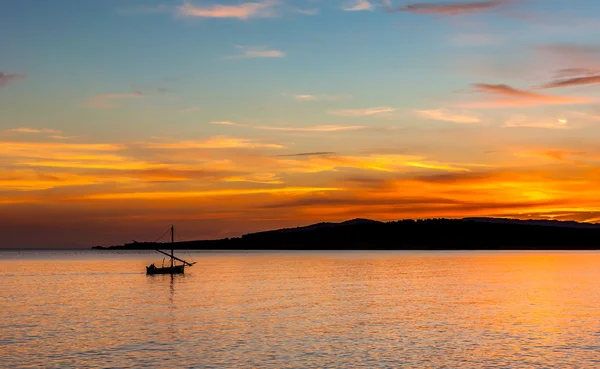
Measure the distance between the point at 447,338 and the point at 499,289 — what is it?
62.1 m

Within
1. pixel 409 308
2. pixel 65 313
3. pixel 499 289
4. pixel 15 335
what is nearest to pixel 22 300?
pixel 65 313

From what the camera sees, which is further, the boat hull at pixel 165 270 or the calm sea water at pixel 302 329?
the boat hull at pixel 165 270

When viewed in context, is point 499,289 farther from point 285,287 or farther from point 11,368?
point 11,368

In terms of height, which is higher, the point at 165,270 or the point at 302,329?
the point at 165,270

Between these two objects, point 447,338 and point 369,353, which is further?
point 447,338

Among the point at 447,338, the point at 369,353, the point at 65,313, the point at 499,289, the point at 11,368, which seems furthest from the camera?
the point at 499,289

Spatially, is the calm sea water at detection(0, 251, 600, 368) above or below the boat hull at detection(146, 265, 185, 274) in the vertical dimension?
below

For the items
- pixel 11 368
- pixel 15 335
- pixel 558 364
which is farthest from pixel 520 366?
pixel 15 335

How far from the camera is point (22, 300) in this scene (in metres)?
102

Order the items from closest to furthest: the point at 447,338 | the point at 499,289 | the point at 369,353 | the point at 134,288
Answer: the point at 369,353, the point at 447,338, the point at 499,289, the point at 134,288

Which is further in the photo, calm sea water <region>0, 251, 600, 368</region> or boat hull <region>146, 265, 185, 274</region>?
boat hull <region>146, 265, 185, 274</region>

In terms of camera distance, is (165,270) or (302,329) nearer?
(302,329)

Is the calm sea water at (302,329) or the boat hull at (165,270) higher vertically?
the boat hull at (165,270)

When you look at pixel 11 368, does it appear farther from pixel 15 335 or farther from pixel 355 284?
pixel 355 284
